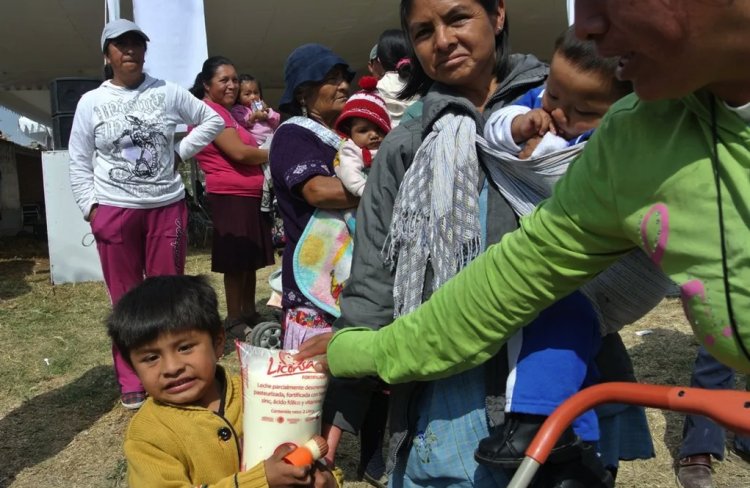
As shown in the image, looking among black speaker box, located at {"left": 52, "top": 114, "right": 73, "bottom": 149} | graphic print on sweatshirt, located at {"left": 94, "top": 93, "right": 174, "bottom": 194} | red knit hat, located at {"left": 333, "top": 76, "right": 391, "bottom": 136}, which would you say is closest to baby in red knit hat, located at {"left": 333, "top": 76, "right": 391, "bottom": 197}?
red knit hat, located at {"left": 333, "top": 76, "right": 391, "bottom": 136}

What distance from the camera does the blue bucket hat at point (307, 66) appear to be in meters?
A: 3.11

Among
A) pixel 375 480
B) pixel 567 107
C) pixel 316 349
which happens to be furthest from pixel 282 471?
pixel 375 480

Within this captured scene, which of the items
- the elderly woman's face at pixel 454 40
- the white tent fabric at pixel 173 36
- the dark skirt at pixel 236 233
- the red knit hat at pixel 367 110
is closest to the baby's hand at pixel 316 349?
the elderly woman's face at pixel 454 40

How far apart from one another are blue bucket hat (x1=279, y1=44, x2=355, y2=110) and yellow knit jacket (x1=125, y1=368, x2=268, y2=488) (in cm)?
163

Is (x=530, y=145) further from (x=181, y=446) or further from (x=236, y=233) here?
(x=236, y=233)

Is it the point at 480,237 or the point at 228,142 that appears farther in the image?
the point at 228,142

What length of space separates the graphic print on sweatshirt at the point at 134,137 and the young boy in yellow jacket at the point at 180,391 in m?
2.34

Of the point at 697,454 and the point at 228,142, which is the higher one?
the point at 228,142

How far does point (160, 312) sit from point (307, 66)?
152 cm

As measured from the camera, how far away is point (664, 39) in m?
0.89

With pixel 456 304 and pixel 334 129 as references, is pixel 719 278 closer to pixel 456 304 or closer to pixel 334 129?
pixel 456 304

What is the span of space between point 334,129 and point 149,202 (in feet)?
5.58

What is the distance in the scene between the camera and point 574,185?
1.11 meters

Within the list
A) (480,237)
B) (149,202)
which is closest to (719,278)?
(480,237)
